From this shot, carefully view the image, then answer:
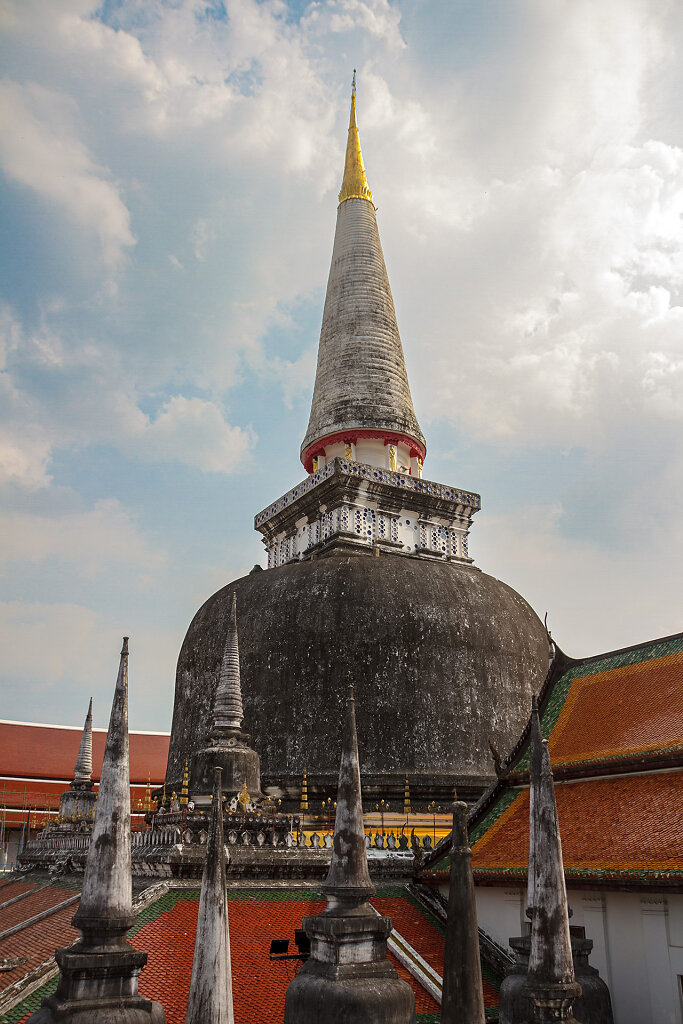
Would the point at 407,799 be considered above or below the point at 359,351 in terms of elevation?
below

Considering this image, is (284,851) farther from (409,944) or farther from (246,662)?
(246,662)

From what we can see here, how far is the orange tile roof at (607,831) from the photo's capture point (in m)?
9.36

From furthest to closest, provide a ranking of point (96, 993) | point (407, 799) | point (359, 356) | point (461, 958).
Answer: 1. point (359, 356)
2. point (407, 799)
3. point (461, 958)
4. point (96, 993)

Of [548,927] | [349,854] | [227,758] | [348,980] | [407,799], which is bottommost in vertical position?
[348,980]

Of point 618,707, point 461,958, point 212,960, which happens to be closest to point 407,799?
point 618,707

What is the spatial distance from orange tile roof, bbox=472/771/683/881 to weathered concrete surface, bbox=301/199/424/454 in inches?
535

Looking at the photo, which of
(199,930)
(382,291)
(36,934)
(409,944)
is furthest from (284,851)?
(382,291)

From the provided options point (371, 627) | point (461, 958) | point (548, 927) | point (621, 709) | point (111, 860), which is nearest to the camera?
point (111, 860)

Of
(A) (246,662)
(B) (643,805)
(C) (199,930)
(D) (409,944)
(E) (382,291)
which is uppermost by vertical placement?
(E) (382,291)

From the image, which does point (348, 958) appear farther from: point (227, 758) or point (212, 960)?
point (227, 758)

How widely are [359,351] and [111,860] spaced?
20.4 metres

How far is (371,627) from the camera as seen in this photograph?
1794 centimetres

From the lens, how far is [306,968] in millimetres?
7141

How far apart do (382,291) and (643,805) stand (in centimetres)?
1957
